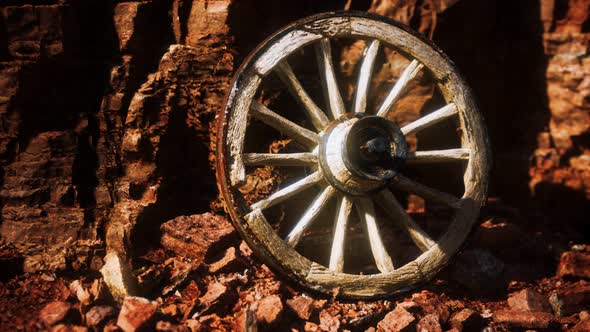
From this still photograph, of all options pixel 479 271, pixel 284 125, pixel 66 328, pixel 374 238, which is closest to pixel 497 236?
pixel 479 271

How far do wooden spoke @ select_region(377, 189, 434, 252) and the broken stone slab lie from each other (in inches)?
55.1

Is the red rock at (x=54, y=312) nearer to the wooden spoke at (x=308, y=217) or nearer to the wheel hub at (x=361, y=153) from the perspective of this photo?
the wooden spoke at (x=308, y=217)

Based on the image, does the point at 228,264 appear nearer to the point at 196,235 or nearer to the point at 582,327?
the point at 196,235

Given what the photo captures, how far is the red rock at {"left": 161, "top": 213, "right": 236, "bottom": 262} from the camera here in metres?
2.37

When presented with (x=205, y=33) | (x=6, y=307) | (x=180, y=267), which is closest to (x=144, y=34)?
(x=205, y=33)

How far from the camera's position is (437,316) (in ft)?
7.32

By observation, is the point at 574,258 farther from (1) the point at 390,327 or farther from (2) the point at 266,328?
(2) the point at 266,328

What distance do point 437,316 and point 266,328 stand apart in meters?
0.91

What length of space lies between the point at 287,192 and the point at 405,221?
2.49 ft

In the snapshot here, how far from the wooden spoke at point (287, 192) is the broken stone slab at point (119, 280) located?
0.67 meters

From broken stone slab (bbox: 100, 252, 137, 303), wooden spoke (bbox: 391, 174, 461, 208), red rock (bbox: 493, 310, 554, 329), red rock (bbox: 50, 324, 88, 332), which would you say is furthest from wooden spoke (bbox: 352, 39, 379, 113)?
red rock (bbox: 50, 324, 88, 332)

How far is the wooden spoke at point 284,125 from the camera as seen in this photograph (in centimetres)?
228

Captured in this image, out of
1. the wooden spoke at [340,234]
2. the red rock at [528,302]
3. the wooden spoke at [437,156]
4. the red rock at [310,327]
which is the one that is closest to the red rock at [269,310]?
the red rock at [310,327]

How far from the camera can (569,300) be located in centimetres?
264
